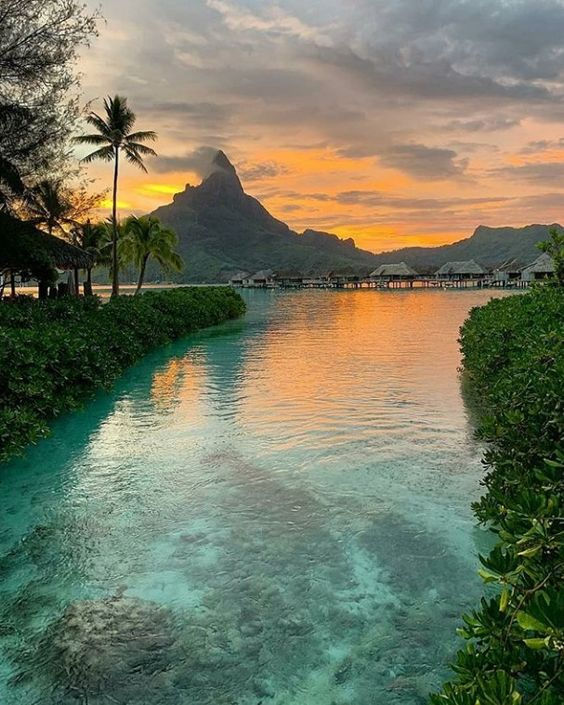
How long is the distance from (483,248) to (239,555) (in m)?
183

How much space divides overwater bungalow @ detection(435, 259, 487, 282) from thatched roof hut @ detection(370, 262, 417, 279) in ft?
15.4

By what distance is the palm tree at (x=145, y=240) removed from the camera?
3856 centimetres

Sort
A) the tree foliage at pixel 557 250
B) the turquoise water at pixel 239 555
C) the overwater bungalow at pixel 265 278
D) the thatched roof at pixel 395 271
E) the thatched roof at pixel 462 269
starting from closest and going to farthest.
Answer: the turquoise water at pixel 239 555 < the tree foliage at pixel 557 250 < the thatched roof at pixel 462 269 < the thatched roof at pixel 395 271 < the overwater bungalow at pixel 265 278

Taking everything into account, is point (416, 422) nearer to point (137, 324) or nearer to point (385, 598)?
point (385, 598)

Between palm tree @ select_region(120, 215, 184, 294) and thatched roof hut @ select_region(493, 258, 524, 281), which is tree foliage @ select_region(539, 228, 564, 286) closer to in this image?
palm tree @ select_region(120, 215, 184, 294)

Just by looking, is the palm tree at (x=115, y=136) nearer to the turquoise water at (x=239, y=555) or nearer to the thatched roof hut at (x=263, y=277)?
the turquoise water at (x=239, y=555)

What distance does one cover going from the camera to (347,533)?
5.39 metres

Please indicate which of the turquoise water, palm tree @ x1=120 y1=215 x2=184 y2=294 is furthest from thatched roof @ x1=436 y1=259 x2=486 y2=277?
the turquoise water

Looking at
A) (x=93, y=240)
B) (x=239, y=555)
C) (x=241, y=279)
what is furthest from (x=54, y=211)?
(x=241, y=279)

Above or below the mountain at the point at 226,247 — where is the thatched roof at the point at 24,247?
below

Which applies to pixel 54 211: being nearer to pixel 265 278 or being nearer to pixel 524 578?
pixel 524 578

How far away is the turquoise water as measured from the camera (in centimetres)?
347

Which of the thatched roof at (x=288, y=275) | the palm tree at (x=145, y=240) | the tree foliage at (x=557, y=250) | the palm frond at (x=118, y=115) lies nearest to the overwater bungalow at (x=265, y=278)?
the thatched roof at (x=288, y=275)

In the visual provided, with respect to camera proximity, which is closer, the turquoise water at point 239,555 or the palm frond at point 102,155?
the turquoise water at point 239,555
